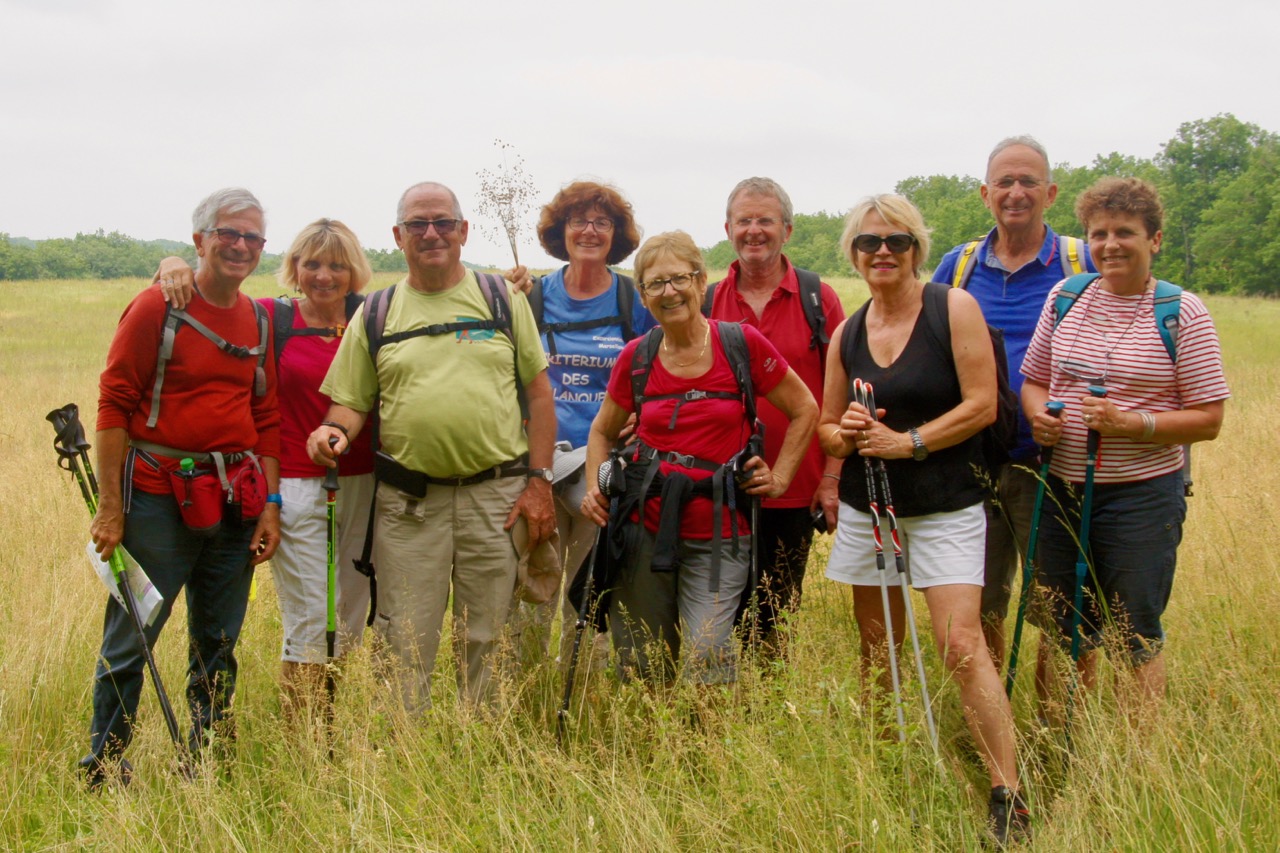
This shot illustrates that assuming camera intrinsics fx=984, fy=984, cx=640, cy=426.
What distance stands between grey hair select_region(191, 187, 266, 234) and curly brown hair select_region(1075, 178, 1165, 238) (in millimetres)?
3157

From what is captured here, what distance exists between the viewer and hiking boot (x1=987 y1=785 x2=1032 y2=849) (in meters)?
3.11

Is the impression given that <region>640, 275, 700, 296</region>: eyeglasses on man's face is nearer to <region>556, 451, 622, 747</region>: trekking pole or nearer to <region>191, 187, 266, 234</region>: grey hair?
<region>556, 451, 622, 747</region>: trekking pole

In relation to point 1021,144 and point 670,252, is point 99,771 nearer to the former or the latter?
point 670,252

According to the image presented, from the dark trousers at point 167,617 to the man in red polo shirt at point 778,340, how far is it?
7.26ft

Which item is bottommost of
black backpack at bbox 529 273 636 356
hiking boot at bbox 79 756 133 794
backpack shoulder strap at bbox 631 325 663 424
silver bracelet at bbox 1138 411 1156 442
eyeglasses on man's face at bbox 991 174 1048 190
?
hiking boot at bbox 79 756 133 794

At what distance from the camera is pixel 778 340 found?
4.41m

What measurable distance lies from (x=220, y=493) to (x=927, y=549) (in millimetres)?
2695

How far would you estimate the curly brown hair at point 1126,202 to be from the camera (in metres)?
3.48

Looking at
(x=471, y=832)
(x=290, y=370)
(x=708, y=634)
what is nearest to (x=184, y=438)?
(x=290, y=370)

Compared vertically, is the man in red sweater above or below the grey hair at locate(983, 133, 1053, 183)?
below

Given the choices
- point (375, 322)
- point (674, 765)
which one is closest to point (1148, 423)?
point (674, 765)

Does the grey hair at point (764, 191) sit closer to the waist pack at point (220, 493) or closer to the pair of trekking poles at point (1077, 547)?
the pair of trekking poles at point (1077, 547)

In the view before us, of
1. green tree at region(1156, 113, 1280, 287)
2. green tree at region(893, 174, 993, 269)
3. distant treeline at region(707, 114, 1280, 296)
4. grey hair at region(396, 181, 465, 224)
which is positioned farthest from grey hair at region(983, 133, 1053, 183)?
green tree at region(1156, 113, 1280, 287)

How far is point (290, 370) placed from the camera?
169 inches
